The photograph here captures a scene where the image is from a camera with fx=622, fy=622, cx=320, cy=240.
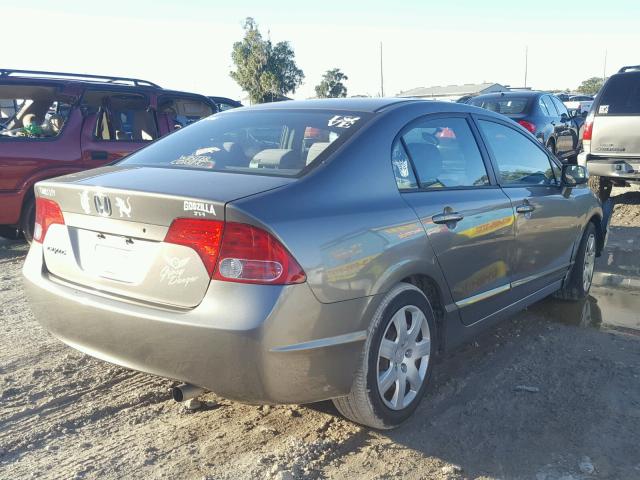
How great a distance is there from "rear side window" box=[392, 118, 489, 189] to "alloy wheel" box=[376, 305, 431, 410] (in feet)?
2.35

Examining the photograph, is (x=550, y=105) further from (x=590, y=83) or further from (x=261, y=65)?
(x=590, y=83)

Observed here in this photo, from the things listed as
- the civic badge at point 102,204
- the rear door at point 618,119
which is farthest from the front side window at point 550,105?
the civic badge at point 102,204

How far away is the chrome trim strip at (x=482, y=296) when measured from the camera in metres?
3.67

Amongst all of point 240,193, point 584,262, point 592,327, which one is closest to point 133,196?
point 240,193

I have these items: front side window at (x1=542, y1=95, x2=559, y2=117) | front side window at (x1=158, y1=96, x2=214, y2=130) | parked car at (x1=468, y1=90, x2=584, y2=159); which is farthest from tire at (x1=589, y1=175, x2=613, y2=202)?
front side window at (x1=158, y1=96, x2=214, y2=130)

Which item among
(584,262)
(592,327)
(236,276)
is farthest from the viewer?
(584,262)

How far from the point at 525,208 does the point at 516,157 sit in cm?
47

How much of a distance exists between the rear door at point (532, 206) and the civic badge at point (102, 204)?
2502 millimetres

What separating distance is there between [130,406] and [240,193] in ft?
4.88

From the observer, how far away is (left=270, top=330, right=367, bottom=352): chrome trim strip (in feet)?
8.63

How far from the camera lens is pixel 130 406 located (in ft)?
11.2

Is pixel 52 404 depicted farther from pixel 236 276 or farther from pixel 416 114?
pixel 416 114

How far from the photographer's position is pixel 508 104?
1200cm

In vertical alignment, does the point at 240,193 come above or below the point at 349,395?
above
